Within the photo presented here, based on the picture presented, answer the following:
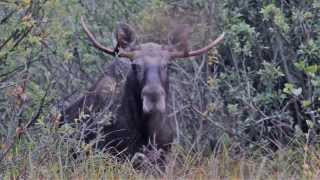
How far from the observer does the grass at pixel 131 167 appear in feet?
24.7

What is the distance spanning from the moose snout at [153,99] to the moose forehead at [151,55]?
0.44m

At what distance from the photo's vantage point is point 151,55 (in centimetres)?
988

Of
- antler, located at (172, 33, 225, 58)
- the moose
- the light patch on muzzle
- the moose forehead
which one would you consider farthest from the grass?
antler, located at (172, 33, 225, 58)

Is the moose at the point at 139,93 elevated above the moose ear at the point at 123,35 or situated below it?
below

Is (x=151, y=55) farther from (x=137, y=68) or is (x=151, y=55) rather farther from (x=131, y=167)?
(x=131, y=167)

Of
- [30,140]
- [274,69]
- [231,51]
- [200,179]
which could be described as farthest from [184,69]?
[200,179]

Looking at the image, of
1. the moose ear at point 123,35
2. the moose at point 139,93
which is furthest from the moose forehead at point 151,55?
the moose ear at point 123,35

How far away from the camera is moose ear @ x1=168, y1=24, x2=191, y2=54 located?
10.2 m

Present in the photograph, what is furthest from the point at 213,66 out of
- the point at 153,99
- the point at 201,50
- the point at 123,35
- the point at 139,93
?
the point at 153,99

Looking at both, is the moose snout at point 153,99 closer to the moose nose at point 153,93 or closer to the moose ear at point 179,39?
the moose nose at point 153,93

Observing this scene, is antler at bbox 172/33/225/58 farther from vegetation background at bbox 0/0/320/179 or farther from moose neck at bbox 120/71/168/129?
moose neck at bbox 120/71/168/129

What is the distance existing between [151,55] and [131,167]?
6.63 feet

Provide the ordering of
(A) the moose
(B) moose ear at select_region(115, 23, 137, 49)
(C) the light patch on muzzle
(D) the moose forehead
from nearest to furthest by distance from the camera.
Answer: (C) the light patch on muzzle → (A) the moose → (D) the moose forehead → (B) moose ear at select_region(115, 23, 137, 49)

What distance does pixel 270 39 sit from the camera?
36.9 feet
